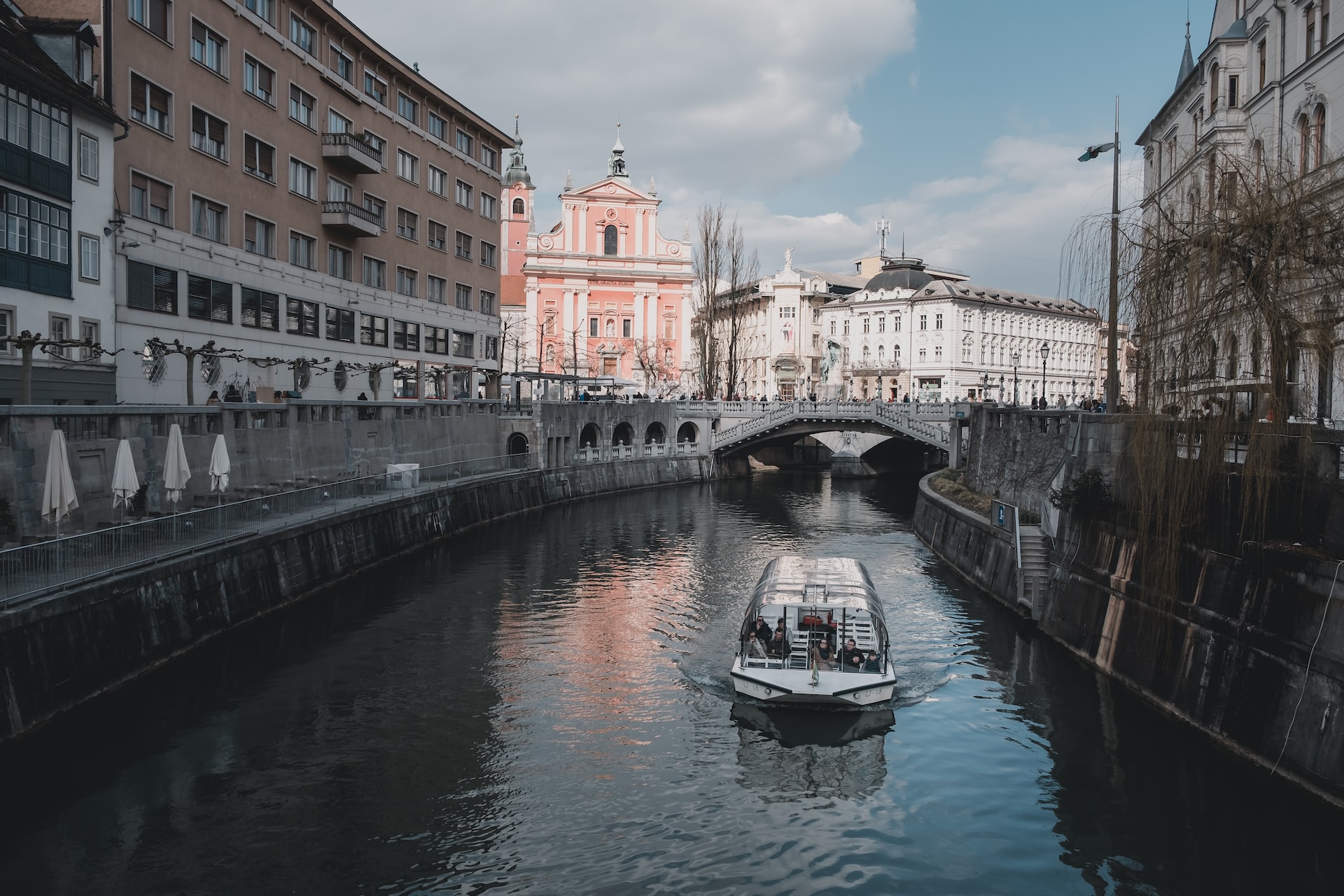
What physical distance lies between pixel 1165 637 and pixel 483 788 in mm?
14657

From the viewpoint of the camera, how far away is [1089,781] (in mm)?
20281

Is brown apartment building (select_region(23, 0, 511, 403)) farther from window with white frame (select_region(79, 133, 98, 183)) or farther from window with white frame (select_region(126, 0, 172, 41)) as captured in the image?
window with white frame (select_region(79, 133, 98, 183))

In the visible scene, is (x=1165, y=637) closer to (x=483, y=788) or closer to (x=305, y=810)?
(x=483, y=788)

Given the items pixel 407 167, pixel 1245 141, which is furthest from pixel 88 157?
pixel 1245 141

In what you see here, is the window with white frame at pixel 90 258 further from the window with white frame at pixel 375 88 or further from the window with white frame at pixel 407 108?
the window with white frame at pixel 407 108

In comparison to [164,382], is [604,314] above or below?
above

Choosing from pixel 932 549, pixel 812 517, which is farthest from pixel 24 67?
pixel 812 517

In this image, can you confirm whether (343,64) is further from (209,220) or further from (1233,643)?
(1233,643)

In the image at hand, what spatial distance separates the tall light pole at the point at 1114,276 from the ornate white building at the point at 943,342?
87.5m

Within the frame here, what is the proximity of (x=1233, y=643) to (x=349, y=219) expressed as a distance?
44283mm

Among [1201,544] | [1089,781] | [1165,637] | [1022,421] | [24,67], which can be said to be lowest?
[1089,781]

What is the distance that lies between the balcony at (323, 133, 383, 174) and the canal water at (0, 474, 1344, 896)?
94.7 ft

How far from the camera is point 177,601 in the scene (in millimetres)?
25641

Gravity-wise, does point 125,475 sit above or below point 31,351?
below
